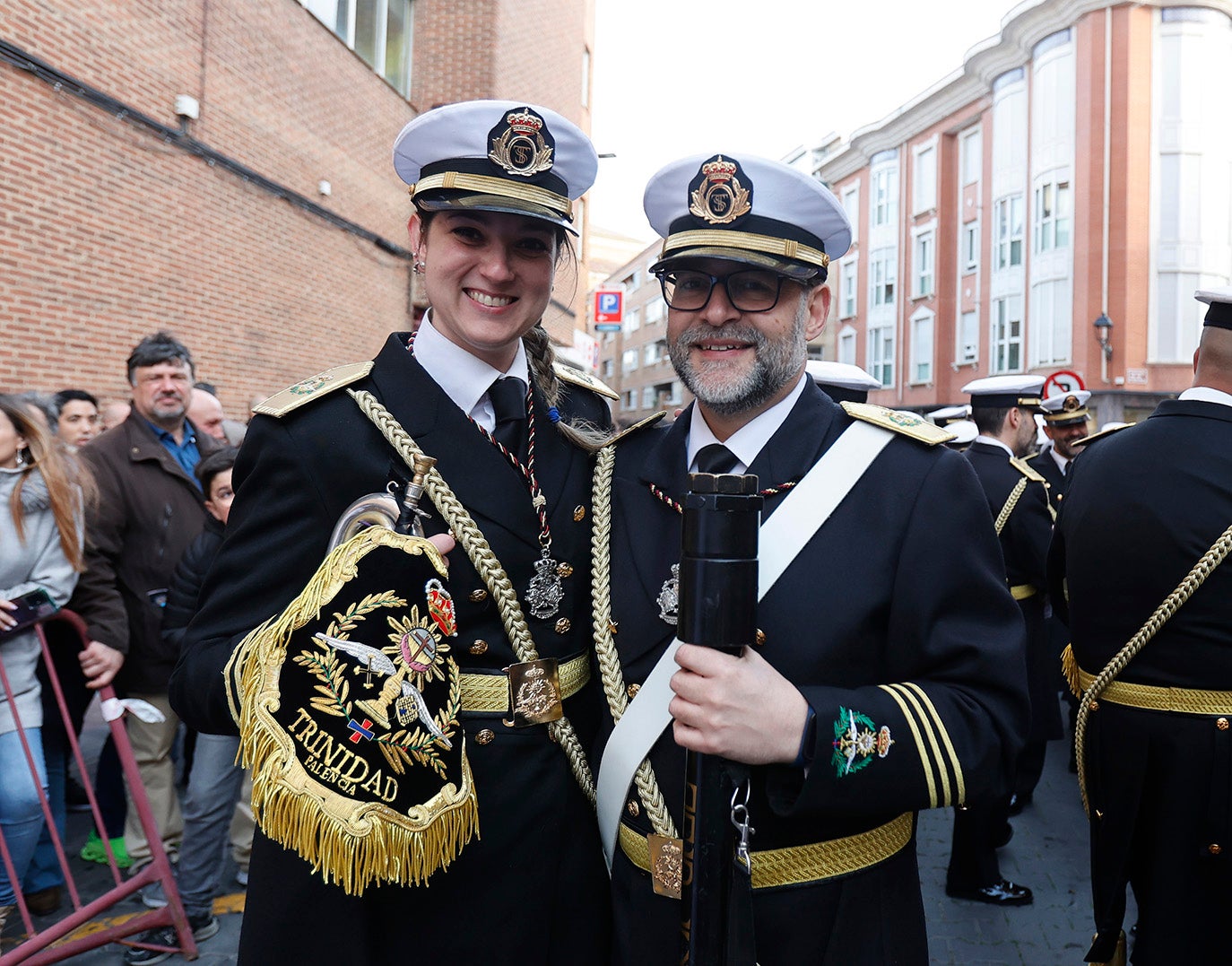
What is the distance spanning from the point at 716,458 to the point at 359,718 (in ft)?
2.96

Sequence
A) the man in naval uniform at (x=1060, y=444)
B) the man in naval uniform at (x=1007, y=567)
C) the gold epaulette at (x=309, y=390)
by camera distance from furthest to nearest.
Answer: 1. the man in naval uniform at (x=1060, y=444)
2. the man in naval uniform at (x=1007, y=567)
3. the gold epaulette at (x=309, y=390)

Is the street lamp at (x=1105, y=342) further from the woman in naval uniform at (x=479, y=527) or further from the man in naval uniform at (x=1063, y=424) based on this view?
the woman in naval uniform at (x=479, y=527)

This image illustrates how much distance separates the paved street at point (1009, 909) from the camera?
3.68 metres

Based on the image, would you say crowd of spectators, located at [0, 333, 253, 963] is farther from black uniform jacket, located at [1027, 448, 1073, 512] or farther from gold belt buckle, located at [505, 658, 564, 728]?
black uniform jacket, located at [1027, 448, 1073, 512]

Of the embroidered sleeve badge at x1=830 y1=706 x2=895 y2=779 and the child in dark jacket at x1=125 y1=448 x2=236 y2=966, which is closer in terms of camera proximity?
the embroidered sleeve badge at x1=830 y1=706 x2=895 y2=779

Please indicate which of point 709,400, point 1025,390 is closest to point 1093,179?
point 1025,390

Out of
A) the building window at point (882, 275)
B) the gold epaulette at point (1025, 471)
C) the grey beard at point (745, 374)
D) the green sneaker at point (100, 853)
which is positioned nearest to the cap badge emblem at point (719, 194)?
the grey beard at point (745, 374)

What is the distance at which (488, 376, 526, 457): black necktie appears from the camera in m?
2.01

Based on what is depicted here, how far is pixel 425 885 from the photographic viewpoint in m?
1.69

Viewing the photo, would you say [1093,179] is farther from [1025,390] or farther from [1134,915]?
[1134,915]

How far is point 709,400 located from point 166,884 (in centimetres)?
304

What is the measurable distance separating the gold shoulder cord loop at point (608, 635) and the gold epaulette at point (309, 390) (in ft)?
1.87

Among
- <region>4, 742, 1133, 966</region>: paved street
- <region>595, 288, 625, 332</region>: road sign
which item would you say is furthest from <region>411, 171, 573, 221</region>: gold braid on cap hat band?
<region>595, 288, 625, 332</region>: road sign

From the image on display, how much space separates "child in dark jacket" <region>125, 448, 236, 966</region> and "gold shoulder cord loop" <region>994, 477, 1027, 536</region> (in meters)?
3.78
